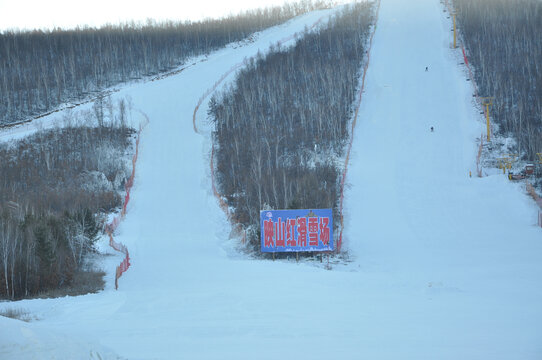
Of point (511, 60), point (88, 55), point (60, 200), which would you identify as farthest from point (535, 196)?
point (88, 55)

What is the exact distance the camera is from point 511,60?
132 ft

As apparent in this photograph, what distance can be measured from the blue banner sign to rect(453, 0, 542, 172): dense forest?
1619 centimetres

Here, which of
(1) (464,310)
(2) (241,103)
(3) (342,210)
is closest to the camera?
(1) (464,310)

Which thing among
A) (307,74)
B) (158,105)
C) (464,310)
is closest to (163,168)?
(158,105)

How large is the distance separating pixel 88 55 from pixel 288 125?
129ft

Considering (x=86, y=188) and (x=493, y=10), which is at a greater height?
(x=493, y=10)

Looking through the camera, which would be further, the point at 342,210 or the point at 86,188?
the point at 86,188

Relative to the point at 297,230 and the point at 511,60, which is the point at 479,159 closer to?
the point at 297,230

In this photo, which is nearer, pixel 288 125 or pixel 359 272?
pixel 359 272

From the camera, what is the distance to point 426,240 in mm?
19391

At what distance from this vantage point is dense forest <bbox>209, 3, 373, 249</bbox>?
2233cm

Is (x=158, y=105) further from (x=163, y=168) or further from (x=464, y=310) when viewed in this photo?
(x=464, y=310)

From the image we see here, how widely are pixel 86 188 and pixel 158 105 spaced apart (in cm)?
1709

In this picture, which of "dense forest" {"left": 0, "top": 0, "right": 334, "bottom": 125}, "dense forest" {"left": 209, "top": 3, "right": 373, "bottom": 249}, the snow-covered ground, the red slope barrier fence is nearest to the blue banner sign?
the snow-covered ground
